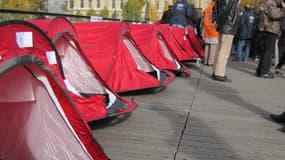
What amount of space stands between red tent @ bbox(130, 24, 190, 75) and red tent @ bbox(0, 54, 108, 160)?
4919mm

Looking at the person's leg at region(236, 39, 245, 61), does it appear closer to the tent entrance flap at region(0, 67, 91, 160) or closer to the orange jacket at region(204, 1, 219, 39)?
the orange jacket at region(204, 1, 219, 39)

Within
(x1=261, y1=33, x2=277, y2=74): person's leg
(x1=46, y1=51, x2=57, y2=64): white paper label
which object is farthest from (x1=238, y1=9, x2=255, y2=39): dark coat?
(x1=46, y1=51, x2=57, y2=64): white paper label

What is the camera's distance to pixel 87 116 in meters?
5.44

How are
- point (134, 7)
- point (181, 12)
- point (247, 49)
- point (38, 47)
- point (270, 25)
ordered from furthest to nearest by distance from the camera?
1. point (134, 7)
2. point (247, 49)
3. point (181, 12)
4. point (270, 25)
5. point (38, 47)

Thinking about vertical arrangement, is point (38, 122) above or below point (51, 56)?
below

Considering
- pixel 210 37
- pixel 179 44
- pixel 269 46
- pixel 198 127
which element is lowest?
pixel 198 127

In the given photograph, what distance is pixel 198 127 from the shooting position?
608cm

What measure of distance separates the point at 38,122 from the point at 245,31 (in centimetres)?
1351

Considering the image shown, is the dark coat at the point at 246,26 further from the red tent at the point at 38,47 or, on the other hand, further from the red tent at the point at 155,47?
the red tent at the point at 38,47

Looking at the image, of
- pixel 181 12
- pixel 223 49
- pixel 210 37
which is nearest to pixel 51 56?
pixel 223 49

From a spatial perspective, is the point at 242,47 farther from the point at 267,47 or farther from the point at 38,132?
the point at 38,132

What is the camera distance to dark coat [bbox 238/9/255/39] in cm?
1658

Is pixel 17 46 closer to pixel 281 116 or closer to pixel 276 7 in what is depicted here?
pixel 281 116

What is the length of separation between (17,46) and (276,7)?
27.4ft
